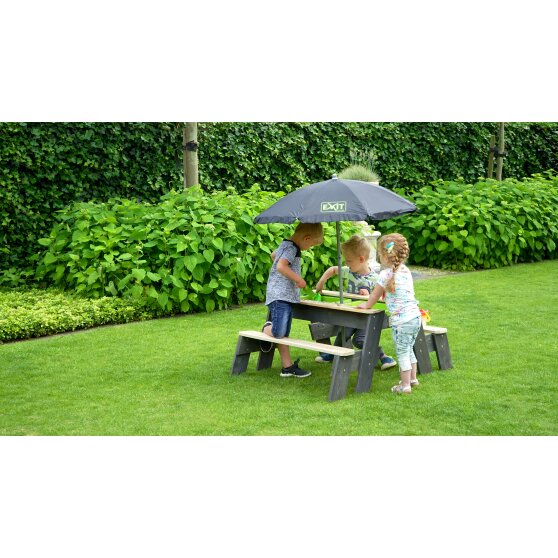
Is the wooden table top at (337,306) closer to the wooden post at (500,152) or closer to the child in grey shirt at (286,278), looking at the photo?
the child in grey shirt at (286,278)

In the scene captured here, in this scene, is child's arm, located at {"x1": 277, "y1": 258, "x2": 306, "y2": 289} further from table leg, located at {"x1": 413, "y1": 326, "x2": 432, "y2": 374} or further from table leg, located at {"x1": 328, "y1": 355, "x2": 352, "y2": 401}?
table leg, located at {"x1": 413, "y1": 326, "x2": 432, "y2": 374}

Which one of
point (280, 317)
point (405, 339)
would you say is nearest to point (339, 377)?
point (405, 339)

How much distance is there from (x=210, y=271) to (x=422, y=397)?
4.03m

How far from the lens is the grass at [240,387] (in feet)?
18.4

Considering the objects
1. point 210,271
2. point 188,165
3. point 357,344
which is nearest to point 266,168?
Result: point 188,165

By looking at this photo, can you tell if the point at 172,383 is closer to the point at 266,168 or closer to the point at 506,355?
the point at 506,355

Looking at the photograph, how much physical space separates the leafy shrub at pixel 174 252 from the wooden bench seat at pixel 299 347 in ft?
7.87

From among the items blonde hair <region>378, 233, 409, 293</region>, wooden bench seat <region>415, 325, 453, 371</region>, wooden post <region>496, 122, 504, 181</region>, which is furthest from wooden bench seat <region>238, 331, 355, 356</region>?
wooden post <region>496, 122, 504, 181</region>

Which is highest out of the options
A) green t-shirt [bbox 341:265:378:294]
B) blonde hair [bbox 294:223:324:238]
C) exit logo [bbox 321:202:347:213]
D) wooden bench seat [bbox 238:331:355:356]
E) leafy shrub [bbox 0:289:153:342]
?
exit logo [bbox 321:202:347:213]

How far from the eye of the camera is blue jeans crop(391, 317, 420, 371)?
20.5 feet

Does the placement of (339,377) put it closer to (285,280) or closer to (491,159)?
(285,280)

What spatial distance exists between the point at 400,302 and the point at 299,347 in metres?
1.08

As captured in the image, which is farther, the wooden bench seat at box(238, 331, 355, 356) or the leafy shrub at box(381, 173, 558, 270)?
the leafy shrub at box(381, 173, 558, 270)

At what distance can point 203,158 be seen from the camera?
12.7 meters
